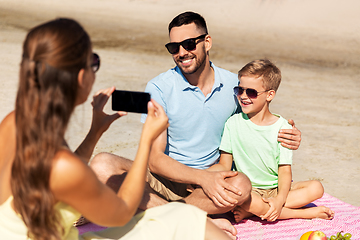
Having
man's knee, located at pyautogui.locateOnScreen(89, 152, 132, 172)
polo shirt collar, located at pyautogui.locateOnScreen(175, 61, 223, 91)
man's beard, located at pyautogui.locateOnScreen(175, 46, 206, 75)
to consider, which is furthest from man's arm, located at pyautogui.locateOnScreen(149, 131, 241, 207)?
man's beard, located at pyautogui.locateOnScreen(175, 46, 206, 75)

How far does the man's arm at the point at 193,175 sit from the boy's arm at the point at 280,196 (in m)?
0.45

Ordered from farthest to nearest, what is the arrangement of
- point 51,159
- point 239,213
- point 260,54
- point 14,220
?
point 260,54 < point 239,213 < point 14,220 < point 51,159

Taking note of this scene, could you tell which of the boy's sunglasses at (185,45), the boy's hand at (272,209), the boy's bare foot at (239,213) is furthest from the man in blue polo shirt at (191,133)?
the boy's hand at (272,209)

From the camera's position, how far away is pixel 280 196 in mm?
3770

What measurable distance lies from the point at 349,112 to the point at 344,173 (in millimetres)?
3169

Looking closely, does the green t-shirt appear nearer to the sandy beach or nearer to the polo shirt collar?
the polo shirt collar

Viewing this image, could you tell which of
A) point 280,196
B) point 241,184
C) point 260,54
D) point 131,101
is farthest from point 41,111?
point 260,54

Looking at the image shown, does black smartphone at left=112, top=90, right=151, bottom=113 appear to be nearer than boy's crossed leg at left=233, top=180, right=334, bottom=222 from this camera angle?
Yes

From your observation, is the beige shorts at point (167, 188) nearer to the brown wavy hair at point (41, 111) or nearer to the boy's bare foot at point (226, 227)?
the boy's bare foot at point (226, 227)

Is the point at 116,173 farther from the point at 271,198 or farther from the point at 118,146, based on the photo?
the point at 118,146

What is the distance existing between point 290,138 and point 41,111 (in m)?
2.46

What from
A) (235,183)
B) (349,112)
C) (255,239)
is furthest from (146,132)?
(349,112)

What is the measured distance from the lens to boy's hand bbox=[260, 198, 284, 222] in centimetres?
373

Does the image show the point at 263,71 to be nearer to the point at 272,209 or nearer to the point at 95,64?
the point at 272,209
